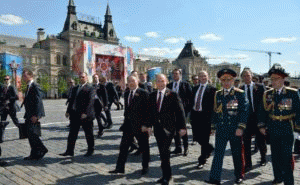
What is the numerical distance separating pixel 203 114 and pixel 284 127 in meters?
1.87

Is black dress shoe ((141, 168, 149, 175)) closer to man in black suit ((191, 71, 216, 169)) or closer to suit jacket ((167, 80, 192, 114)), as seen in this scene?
man in black suit ((191, 71, 216, 169))

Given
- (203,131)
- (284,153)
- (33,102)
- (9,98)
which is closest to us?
(284,153)

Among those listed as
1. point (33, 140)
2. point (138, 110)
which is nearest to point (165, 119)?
point (138, 110)

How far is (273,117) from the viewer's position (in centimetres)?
396

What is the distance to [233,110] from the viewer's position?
13.9 ft

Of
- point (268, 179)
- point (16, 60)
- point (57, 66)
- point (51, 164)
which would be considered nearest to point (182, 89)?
point (268, 179)

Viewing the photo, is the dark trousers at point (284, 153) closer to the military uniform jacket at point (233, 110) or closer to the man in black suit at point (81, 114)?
the military uniform jacket at point (233, 110)

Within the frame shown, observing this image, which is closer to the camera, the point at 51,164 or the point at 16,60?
the point at 51,164

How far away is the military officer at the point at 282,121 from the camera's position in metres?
3.80

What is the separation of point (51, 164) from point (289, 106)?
4.48m

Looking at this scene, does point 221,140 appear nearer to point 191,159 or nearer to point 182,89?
point 191,159

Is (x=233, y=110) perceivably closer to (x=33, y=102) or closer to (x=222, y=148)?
(x=222, y=148)

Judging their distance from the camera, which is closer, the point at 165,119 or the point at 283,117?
the point at 283,117

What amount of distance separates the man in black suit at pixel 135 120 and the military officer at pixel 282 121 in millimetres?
1944
